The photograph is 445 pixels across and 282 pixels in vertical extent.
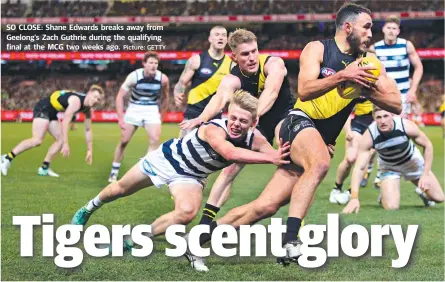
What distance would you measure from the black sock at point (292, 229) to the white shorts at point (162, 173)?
→ 1.58 m

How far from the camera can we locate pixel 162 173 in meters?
7.43

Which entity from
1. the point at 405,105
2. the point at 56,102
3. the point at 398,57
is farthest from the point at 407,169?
the point at 56,102

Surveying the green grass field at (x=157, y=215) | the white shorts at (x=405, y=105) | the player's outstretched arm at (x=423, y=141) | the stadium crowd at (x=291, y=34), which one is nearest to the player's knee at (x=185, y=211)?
the green grass field at (x=157, y=215)

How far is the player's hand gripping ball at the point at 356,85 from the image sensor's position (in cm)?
612

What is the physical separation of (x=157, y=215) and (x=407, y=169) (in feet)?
11.6

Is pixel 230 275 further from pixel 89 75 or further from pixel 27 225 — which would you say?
pixel 89 75

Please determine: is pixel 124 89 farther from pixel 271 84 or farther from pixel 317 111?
pixel 317 111

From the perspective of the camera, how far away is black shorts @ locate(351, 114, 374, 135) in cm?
1232

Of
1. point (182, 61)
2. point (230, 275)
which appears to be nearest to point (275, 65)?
point (230, 275)

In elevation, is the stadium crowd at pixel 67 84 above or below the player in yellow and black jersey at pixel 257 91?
below

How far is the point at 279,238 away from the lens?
6977 mm

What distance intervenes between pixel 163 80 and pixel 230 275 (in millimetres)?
8034

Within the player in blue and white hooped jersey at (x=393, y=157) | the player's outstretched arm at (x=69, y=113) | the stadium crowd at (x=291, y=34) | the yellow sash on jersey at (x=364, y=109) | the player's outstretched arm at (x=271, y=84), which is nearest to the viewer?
the player's outstretched arm at (x=271, y=84)

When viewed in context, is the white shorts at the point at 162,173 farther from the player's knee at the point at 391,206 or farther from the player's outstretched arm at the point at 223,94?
the player's knee at the point at 391,206
